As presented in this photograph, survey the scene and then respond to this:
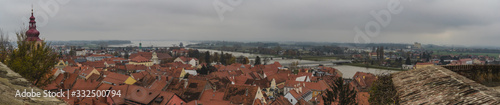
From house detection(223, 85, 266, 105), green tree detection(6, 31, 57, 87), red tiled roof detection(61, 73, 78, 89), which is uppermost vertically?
green tree detection(6, 31, 57, 87)

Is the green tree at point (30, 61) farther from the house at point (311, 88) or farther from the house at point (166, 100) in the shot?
the house at point (311, 88)

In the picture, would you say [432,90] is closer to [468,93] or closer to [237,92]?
[468,93]

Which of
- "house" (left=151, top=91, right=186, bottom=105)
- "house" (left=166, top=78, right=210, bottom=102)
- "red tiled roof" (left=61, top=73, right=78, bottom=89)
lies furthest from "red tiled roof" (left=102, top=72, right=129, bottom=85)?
"house" (left=151, top=91, right=186, bottom=105)

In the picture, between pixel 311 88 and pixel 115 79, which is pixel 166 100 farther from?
pixel 311 88

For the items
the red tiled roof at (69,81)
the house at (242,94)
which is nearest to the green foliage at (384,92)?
the house at (242,94)

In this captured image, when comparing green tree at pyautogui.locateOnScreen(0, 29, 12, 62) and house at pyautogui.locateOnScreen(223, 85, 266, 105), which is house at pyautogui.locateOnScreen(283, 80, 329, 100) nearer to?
house at pyautogui.locateOnScreen(223, 85, 266, 105)

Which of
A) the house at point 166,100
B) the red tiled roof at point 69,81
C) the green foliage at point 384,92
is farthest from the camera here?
the red tiled roof at point 69,81
